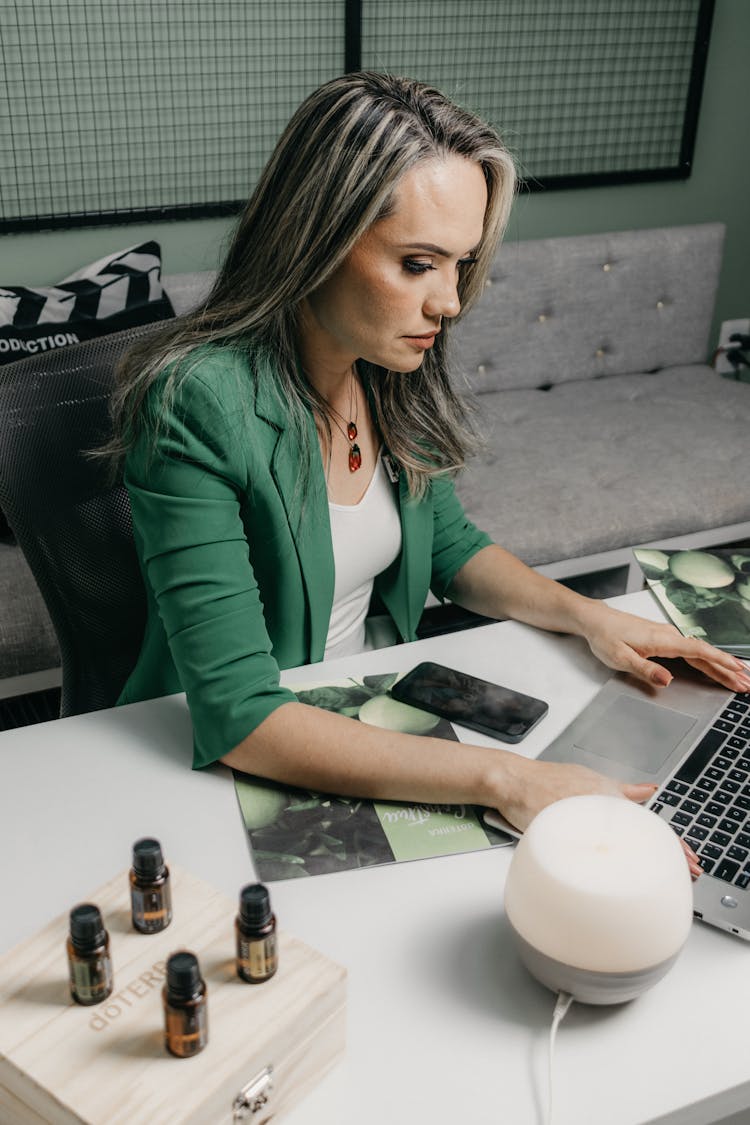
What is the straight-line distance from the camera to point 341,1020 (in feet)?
2.30

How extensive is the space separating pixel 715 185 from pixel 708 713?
8.33 feet

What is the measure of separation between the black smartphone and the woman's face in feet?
1.12

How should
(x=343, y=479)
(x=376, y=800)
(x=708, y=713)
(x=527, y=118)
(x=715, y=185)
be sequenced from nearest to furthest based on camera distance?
(x=376, y=800), (x=708, y=713), (x=343, y=479), (x=527, y=118), (x=715, y=185)

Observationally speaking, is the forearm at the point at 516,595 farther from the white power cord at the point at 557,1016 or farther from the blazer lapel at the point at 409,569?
the white power cord at the point at 557,1016

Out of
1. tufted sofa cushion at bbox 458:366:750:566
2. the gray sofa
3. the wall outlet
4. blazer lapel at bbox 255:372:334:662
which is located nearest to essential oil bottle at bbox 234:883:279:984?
blazer lapel at bbox 255:372:334:662

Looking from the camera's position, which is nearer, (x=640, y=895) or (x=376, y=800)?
(x=640, y=895)

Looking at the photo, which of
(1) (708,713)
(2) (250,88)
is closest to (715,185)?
(2) (250,88)

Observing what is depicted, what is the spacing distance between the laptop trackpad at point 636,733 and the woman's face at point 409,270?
0.43 meters

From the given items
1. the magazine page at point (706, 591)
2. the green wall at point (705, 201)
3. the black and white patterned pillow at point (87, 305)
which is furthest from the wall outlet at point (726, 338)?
the magazine page at point (706, 591)

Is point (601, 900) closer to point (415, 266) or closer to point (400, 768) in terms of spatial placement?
point (400, 768)

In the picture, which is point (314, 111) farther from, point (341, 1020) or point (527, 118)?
point (527, 118)

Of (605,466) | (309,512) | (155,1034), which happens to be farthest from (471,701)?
(605,466)

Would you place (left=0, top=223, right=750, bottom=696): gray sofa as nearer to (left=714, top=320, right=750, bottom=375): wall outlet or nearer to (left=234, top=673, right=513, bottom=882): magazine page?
(left=714, top=320, right=750, bottom=375): wall outlet

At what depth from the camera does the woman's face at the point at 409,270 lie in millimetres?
1079
